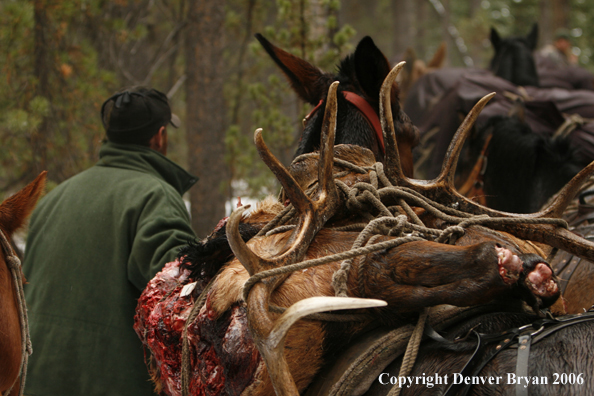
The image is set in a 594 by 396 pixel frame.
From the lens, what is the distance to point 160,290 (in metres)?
1.94

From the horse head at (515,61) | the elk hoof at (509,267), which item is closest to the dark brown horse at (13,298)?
the elk hoof at (509,267)

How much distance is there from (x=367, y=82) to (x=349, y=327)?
45.2 inches

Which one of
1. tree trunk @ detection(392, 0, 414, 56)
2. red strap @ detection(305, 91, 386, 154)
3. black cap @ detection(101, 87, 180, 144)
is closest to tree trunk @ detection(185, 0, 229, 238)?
black cap @ detection(101, 87, 180, 144)

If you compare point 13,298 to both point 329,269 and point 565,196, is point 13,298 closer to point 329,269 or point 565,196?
point 329,269

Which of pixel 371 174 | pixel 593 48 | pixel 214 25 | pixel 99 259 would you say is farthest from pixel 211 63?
pixel 593 48

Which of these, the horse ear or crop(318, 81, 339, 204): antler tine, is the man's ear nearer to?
crop(318, 81, 339, 204): antler tine

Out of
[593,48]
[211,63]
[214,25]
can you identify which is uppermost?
[214,25]

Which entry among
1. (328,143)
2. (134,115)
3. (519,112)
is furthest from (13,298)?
(519,112)

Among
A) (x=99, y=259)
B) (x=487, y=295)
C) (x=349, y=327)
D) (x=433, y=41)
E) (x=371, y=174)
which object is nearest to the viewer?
(x=487, y=295)

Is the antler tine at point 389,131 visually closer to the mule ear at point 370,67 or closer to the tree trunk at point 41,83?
the mule ear at point 370,67

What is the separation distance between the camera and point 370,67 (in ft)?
7.22

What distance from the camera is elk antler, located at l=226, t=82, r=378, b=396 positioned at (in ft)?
4.09

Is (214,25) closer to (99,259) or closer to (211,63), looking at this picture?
(211,63)

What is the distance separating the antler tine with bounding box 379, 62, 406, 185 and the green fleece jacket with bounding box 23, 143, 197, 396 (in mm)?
1185
